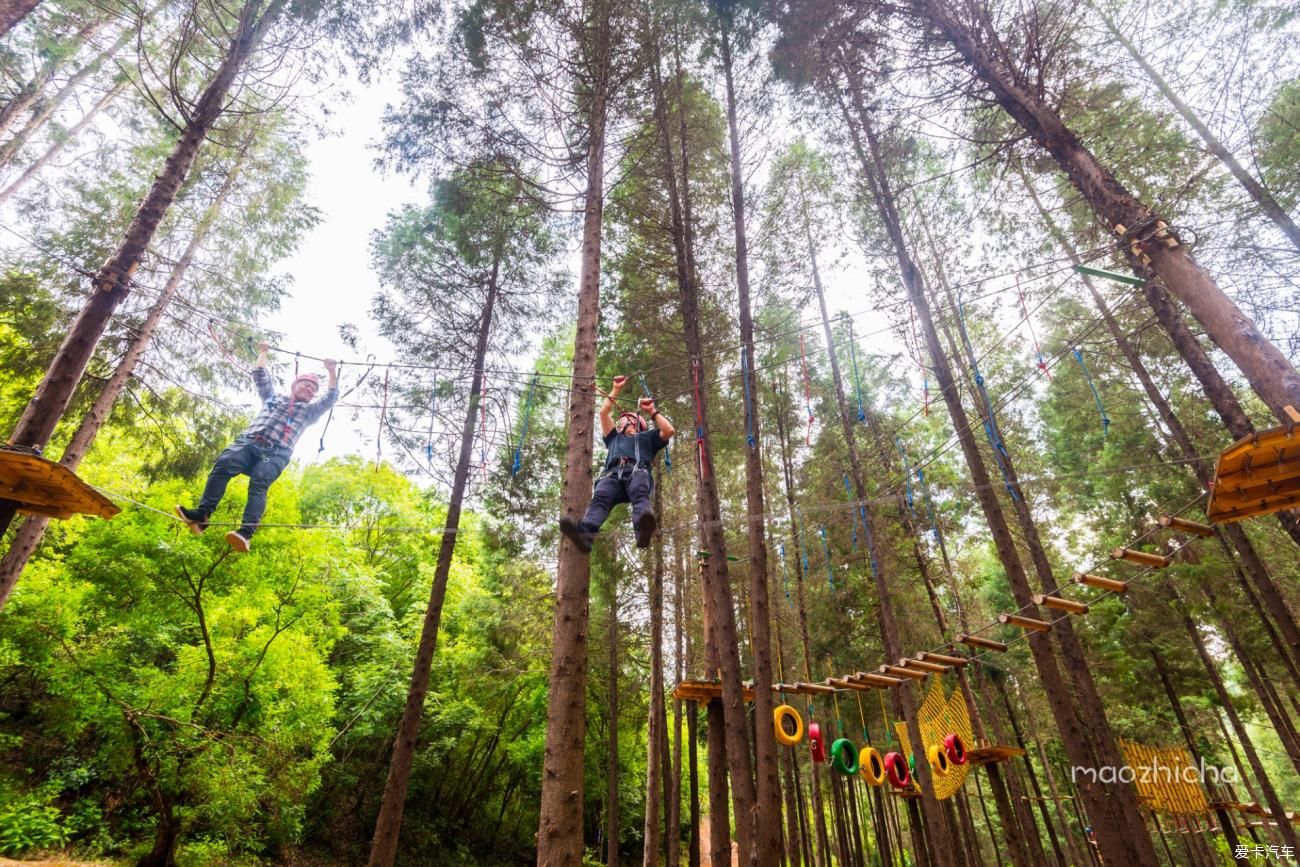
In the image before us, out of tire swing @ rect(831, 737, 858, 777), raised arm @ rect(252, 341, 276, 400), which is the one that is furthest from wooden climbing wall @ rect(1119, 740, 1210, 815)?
raised arm @ rect(252, 341, 276, 400)

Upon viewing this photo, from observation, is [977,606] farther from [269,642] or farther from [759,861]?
[269,642]

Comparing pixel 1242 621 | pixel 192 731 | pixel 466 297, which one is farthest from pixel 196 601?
pixel 1242 621

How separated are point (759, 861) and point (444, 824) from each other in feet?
44.1

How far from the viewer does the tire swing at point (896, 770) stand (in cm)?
817

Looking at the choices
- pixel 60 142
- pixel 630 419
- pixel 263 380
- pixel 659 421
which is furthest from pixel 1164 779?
pixel 60 142

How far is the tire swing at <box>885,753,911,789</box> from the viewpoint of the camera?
8.17 m

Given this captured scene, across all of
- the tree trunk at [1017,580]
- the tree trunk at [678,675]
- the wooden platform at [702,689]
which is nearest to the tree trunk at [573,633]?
the wooden platform at [702,689]

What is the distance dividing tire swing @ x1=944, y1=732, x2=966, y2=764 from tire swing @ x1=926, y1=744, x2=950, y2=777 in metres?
0.21

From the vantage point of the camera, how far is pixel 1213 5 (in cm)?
788

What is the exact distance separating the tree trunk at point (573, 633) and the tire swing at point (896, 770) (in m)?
6.39

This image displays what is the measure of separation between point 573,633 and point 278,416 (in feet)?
9.95

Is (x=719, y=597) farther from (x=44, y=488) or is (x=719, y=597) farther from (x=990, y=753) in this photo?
(x=44, y=488)

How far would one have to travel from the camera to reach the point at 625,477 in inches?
170

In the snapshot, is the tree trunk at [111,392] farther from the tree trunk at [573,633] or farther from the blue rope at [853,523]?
the blue rope at [853,523]
